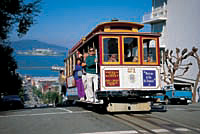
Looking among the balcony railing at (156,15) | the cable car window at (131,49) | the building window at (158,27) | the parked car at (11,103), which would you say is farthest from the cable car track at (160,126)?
the building window at (158,27)

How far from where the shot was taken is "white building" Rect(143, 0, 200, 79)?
3328 cm

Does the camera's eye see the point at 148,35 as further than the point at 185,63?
No

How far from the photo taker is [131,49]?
13.4 metres

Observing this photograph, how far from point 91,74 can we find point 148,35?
2.92 m

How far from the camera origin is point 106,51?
13031mm

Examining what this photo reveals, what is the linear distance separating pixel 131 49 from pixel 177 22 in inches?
951

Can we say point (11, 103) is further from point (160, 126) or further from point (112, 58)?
point (160, 126)

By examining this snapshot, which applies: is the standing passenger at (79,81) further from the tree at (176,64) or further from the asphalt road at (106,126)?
the tree at (176,64)

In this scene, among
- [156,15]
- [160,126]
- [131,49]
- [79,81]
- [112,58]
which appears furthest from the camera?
[156,15]

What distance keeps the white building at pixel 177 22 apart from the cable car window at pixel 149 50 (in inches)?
785

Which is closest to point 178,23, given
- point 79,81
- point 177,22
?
point 177,22

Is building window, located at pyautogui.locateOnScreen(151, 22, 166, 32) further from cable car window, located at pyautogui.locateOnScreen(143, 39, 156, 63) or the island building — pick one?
cable car window, located at pyautogui.locateOnScreen(143, 39, 156, 63)

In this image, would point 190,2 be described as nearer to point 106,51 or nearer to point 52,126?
point 106,51

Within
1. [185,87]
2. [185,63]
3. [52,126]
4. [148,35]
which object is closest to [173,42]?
[185,63]
